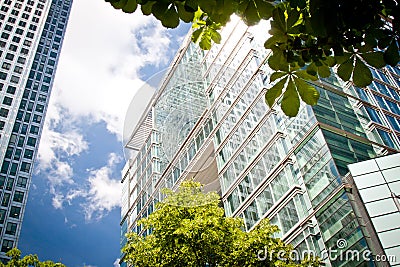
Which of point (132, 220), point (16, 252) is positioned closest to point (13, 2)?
point (132, 220)

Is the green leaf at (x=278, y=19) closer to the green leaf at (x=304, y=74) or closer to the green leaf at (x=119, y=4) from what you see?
the green leaf at (x=304, y=74)

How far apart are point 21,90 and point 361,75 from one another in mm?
88774

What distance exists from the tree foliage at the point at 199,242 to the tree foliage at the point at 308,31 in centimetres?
976

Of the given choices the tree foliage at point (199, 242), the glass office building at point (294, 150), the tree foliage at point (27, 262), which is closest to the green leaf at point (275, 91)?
the glass office building at point (294, 150)

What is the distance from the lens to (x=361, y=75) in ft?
7.89

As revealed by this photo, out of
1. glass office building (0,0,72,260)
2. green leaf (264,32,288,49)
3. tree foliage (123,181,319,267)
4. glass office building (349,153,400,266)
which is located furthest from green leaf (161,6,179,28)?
glass office building (0,0,72,260)

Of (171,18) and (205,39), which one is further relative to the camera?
(205,39)

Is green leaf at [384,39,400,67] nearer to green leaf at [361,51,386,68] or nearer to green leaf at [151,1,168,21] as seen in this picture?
green leaf at [361,51,386,68]

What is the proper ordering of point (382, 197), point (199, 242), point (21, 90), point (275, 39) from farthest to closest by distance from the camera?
1. point (21, 90)
2. point (382, 197)
3. point (199, 242)
4. point (275, 39)

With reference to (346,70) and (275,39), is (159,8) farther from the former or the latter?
(346,70)

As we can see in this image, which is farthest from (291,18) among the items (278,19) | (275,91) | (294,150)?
(294,150)

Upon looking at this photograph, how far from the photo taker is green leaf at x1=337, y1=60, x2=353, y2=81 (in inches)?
95.4

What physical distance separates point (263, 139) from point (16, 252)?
14.5 meters

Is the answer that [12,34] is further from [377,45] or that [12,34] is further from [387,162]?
[377,45]
